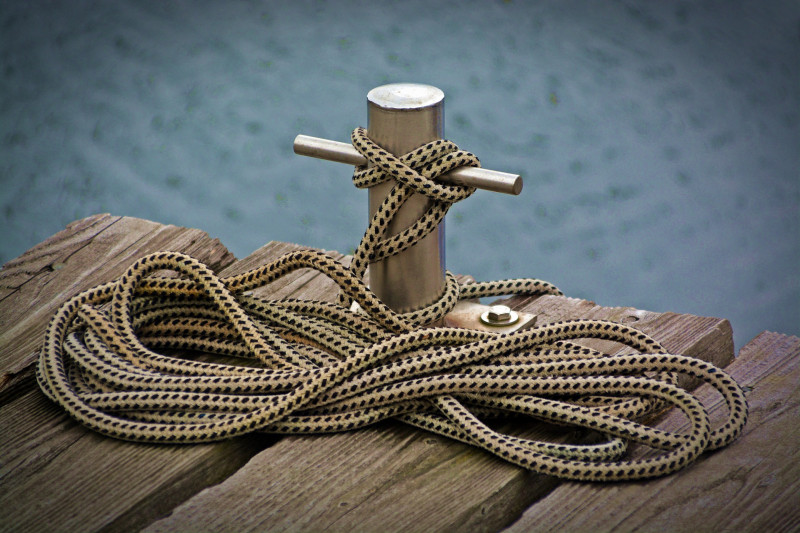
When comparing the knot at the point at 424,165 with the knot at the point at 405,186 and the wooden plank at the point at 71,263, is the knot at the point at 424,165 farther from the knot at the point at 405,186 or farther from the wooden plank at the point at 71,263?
the wooden plank at the point at 71,263

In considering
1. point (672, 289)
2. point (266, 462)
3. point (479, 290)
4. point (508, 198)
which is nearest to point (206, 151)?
point (508, 198)

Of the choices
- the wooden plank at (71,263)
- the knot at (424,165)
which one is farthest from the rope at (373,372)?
the wooden plank at (71,263)

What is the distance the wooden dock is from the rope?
0.02m

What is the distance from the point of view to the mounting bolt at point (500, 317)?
1074 millimetres

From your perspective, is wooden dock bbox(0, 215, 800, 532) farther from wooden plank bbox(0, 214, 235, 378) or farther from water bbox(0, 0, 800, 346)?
water bbox(0, 0, 800, 346)

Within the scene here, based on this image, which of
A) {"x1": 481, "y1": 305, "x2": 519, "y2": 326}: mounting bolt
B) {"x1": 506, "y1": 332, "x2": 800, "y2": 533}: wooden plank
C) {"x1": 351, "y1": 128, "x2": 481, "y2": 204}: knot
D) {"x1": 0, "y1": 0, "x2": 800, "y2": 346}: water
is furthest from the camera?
{"x1": 0, "y1": 0, "x2": 800, "y2": 346}: water

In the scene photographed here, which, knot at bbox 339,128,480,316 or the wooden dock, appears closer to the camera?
the wooden dock

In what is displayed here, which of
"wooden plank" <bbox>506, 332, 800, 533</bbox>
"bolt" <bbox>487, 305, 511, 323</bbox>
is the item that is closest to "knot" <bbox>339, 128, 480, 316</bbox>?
"bolt" <bbox>487, 305, 511, 323</bbox>

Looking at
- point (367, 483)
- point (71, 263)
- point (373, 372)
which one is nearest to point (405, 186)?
point (373, 372)

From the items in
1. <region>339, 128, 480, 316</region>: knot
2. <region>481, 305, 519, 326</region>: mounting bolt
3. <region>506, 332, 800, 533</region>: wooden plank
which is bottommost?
<region>506, 332, 800, 533</region>: wooden plank

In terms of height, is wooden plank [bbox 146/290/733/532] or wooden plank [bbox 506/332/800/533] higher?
wooden plank [bbox 506/332/800/533]

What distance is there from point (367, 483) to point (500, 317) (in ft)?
1.10

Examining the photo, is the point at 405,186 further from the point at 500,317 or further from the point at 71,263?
the point at 71,263

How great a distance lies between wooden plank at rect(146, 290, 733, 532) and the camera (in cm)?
77
